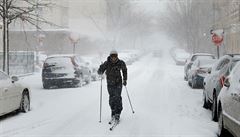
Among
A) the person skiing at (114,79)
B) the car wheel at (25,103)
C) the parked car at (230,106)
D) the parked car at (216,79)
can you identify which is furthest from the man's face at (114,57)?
the car wheel at (25,103)

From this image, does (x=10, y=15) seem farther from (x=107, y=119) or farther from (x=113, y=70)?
(x=113, y=70)

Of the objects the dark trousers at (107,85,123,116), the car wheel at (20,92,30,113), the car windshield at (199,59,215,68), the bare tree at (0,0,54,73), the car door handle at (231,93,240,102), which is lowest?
the car wheel at (20,92,30,113)

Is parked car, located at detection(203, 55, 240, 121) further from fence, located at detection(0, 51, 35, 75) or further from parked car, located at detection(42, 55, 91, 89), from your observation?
fence, located at detection(0, 51, 35, 75)

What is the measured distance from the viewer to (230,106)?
8.60m

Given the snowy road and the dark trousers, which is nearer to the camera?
the snowy road

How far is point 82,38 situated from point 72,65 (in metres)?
39.5

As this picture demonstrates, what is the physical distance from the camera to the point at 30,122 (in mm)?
11938

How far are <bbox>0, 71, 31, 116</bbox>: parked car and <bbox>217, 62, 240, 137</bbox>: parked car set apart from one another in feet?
17.4

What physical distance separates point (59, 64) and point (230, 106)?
1528 centimetres

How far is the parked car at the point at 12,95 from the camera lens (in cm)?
1224

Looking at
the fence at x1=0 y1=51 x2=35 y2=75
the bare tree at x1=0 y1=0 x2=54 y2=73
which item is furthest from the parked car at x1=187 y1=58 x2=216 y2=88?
the fence at x1=0 y1=51 x2=35 y2=75

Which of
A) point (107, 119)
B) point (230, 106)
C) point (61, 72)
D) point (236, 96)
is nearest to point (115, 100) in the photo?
point (107, 119)

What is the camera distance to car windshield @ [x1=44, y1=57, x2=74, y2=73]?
2300cm

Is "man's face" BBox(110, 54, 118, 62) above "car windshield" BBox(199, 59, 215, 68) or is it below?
above
